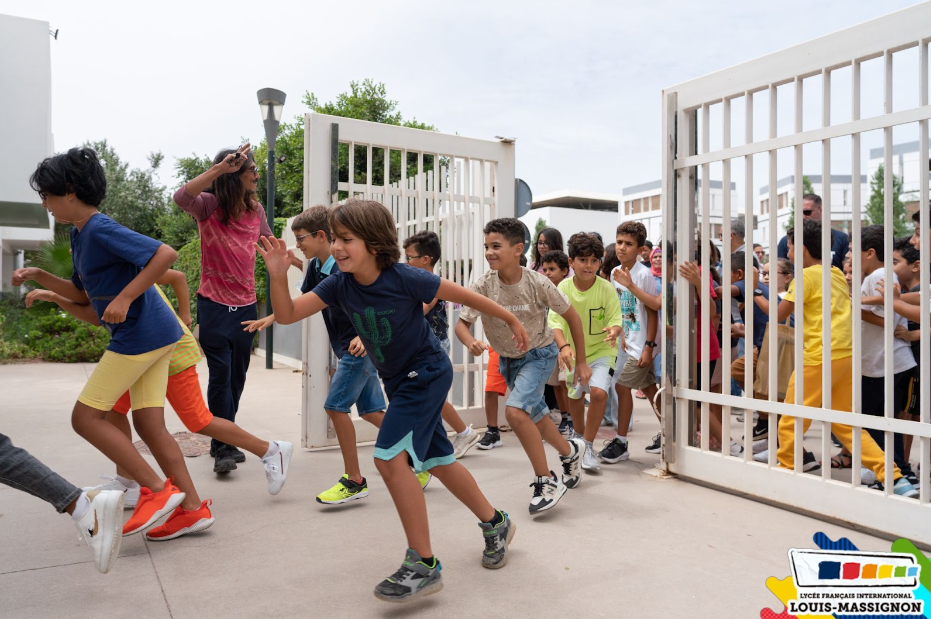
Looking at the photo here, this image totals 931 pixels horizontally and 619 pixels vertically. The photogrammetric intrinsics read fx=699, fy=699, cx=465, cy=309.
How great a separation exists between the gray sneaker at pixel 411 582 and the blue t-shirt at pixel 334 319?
1799mm

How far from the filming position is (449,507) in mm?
3797

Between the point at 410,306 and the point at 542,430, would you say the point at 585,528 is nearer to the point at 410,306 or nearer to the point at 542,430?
the point at 542,430

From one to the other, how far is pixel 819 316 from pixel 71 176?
3.85 meters

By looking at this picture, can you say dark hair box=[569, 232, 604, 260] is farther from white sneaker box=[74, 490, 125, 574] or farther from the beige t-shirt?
white sneaker box=[74, 490, 125, 574]

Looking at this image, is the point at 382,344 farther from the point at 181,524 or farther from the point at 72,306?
the point at 72,306

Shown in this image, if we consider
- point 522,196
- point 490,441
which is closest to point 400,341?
point 490,441

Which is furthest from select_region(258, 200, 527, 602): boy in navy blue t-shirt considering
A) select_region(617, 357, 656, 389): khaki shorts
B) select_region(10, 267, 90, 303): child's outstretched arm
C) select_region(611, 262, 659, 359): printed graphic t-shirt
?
select_region(611, 262, 659, 359): printed graphic t-shirt

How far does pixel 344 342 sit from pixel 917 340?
3.51 metres

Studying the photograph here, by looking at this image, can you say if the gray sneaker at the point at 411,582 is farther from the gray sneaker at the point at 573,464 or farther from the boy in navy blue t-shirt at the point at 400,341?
the gray sneaker at the point at 573,464

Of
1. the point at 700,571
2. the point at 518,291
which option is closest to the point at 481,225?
the point at 518,291

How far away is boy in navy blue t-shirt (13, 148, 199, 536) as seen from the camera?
3043 millimetres

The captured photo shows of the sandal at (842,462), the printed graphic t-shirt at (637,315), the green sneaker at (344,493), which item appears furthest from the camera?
the printed graphic t-shirt at (637,315)

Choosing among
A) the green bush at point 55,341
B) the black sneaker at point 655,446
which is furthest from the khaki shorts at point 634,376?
the green bush at point 55,341

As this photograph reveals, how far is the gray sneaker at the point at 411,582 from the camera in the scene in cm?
244
